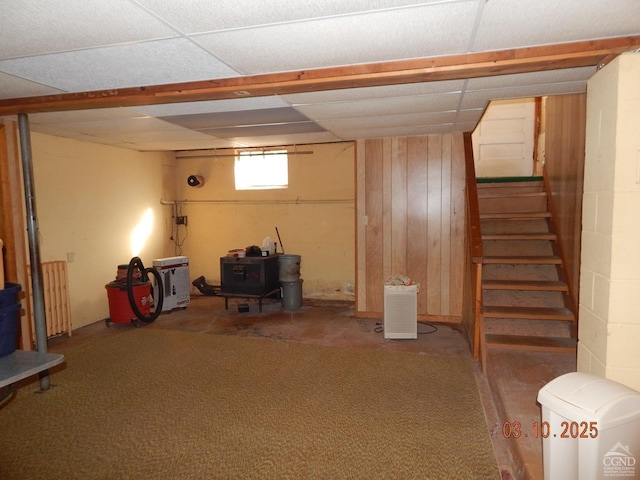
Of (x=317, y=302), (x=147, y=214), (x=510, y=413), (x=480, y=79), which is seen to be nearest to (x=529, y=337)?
(x=510, y=413)

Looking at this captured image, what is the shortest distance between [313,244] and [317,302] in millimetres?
919

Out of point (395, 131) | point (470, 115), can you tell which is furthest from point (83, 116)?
point (470, 115)

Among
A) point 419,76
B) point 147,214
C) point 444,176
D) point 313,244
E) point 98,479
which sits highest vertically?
point 419,76

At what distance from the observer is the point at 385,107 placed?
352cm

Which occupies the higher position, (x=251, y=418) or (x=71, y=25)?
(x=71, y=25)

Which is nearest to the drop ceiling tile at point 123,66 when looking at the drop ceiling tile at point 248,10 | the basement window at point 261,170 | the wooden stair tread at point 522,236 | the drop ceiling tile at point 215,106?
the drop ceiling tile at point 248,10

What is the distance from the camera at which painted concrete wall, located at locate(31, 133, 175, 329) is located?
463 centimetres

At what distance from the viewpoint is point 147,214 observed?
6.22m

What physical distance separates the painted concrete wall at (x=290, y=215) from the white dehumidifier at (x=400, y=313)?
1.74 meters

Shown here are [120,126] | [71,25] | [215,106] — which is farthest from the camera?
[120,126]

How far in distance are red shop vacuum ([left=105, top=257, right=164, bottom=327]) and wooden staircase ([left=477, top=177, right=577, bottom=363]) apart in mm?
4089

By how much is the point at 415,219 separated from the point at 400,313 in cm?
133

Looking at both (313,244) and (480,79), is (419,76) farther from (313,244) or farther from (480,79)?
(313,244)

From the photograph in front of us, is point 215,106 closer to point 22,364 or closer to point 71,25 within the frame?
point 71,25
